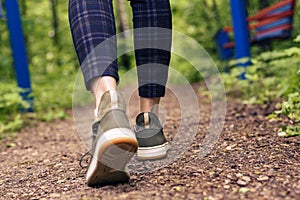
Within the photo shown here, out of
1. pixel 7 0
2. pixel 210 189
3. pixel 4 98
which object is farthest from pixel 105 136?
pixel 7 0

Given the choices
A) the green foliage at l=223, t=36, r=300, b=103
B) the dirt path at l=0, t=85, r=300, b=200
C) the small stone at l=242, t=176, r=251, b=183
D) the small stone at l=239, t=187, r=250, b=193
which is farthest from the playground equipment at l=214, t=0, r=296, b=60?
the small stone at l=239, t=187, r=250, b=193

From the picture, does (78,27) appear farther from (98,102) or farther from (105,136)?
(105,136)

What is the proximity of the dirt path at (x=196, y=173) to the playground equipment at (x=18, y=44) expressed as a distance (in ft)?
5.22

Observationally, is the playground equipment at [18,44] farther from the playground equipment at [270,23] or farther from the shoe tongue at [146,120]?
the shoe tongue at [146,120]

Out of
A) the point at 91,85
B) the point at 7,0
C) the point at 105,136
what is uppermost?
the point at 7,0

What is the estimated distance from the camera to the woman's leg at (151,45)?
4.98 feet

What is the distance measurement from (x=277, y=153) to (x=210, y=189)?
0.44m

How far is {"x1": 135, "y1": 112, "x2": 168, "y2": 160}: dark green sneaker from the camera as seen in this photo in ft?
5.15

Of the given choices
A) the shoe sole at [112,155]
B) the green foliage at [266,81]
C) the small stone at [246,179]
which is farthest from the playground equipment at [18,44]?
the small stone at [246,179]

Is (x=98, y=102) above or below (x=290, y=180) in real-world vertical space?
above

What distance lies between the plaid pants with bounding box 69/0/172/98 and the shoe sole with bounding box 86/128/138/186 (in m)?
0.20

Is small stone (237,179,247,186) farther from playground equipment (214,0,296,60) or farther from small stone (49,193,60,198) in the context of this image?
playground equipment (214,0,296,60)

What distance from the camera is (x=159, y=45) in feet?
5.07

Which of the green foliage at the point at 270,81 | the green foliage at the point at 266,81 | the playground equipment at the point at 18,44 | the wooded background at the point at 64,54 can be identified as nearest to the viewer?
the green foliage at the point at 270,81
